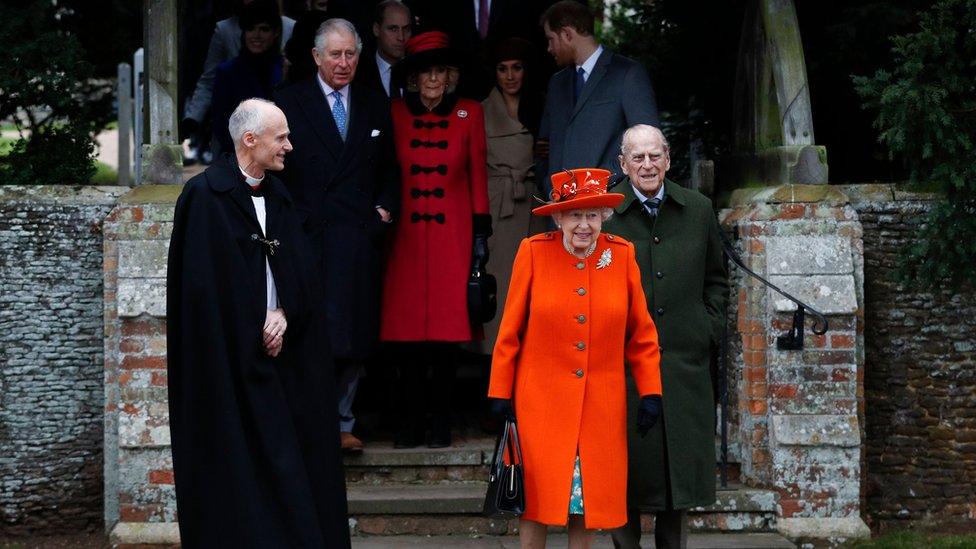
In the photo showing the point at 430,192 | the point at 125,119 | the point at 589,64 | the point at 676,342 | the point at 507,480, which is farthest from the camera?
the point at 125,119

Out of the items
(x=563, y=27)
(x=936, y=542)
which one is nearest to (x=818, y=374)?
(x=936, y=542)

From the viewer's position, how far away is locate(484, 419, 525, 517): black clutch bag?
5523 mm

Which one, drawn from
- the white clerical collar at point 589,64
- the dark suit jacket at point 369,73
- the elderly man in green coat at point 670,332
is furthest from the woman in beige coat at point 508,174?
the elderly man in green coat at point 670,332

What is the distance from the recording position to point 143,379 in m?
7.52

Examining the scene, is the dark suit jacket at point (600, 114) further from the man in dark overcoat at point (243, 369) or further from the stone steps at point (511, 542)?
the man in dark overcoat at point (243, 369)

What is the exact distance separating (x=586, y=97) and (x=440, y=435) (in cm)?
185

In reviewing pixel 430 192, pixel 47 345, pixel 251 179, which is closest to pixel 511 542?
pixel 430 192

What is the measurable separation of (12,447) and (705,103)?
482 cm

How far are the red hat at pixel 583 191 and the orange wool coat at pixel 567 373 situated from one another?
0.69ft

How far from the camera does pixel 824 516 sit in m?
7.70

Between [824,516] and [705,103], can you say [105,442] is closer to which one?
[824,516]

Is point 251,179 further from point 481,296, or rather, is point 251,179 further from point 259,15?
point 259,15

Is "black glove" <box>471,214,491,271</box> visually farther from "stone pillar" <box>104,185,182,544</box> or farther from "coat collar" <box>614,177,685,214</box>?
"coat collar" <box>614,177,685,214</box>

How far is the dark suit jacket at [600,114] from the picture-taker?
299 inches
